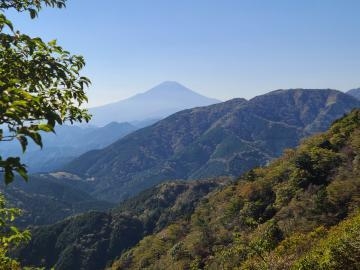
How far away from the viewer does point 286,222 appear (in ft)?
273

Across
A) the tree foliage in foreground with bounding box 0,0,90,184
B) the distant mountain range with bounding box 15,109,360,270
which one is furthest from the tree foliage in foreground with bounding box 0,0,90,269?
the distant mountain range with bounding box 15,109,360,270

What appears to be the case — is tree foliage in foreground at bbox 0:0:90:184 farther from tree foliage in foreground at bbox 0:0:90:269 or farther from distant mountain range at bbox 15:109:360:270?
distant mountain range at bbox 15:109:360:270

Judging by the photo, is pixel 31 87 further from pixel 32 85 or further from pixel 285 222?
pixel 285 222

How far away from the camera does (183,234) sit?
137250 mm

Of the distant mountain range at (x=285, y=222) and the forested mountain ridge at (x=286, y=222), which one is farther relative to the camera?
the distant mountain range at (x=285, y=222)

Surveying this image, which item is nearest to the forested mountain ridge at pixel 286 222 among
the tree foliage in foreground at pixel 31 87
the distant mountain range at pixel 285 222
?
the distant mountain range at pixel 285 222

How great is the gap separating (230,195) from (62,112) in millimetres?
132655

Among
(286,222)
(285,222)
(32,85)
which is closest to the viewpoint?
(32,85)

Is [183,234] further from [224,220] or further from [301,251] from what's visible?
[301,251]

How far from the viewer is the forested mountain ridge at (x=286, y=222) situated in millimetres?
53500

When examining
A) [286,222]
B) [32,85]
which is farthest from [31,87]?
[286,222]

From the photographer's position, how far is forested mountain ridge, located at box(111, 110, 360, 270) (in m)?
53.5

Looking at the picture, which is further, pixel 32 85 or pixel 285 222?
pixel 285 222

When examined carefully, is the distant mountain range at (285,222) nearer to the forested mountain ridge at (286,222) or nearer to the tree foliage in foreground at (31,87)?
the forested mountain ridge at (286,222)
